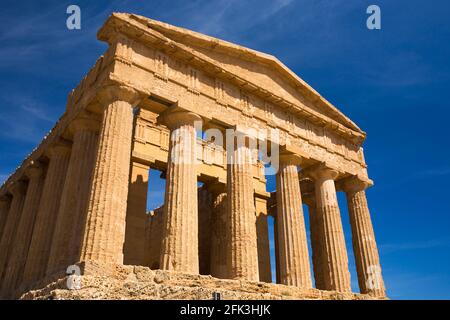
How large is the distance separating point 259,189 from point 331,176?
18.0 feet

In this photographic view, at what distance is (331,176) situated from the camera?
867 inches

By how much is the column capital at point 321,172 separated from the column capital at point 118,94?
10873mm

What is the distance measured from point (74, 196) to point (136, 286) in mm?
6886

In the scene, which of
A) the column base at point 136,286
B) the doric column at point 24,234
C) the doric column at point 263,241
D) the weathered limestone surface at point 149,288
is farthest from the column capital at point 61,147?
the doric column at point 263,241

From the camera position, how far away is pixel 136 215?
1962 centimetres

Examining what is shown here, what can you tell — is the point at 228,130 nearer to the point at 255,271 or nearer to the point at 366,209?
the point at 255,271

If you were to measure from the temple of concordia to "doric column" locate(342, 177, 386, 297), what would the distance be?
0.20 ft

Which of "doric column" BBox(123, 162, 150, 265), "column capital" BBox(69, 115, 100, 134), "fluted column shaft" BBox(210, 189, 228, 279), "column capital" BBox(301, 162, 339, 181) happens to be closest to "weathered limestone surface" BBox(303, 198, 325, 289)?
"column capital" BBox(301, 162, 339, 181)

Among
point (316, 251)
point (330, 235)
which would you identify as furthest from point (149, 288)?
point (316, 251)

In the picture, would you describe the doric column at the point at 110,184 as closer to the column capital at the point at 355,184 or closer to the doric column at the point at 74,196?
the doric column at the point at 74,196

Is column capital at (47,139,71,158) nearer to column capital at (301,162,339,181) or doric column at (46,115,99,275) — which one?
doric column at (46,115,99,275)

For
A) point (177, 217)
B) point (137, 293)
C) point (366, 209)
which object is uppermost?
point (366, 209)

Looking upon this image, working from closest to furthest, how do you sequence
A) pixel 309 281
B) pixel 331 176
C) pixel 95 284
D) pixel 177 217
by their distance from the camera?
pixel 95 284 < pixel 177 217 < pixel 309 281 < pixel 331 176
